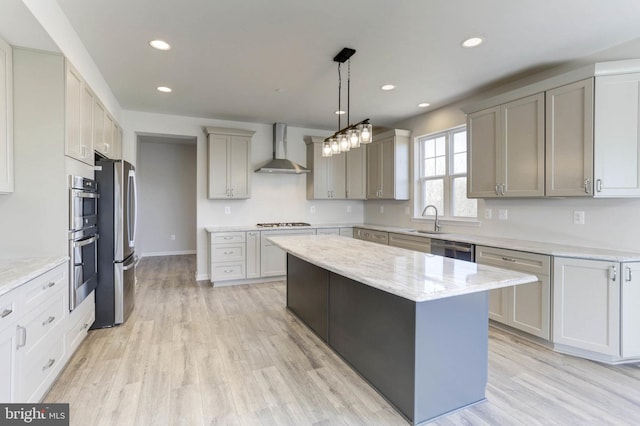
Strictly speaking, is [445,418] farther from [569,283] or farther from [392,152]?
[392,152]

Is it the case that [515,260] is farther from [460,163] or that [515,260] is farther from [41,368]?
[41,368]

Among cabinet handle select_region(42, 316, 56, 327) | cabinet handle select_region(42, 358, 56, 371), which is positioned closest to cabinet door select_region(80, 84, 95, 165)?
cabinet handle select_region(42, 316, 56, 327)

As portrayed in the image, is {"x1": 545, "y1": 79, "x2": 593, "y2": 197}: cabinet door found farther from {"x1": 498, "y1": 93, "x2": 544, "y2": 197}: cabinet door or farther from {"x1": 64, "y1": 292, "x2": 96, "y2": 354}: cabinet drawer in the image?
{"x1": 64, "y1": 292, "x2": 96, "y2": 354}: cabinet drawer

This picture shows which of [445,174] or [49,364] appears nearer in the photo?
[49,364]

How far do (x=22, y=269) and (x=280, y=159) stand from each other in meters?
3.84

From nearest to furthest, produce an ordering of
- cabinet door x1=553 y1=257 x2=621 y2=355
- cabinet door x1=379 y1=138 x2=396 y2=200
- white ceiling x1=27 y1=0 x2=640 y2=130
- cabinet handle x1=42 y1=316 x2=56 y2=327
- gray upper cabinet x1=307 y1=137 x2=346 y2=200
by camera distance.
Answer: cabinet handle x1=42 y1=316 x2=56 y2=327 < white ceiling x1=27 y1=0 x2=640 y2=130 < cabinet door x1=553 y1=257 x2=621 y2=355 < cabinet door x1=379 y1=138 x2=396 y2=200 < gray upper cabinet x1=307 y1=137 x2=346 y2=200

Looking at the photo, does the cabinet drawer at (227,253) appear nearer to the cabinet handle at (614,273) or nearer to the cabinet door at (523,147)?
the cabinet door at (523,147)

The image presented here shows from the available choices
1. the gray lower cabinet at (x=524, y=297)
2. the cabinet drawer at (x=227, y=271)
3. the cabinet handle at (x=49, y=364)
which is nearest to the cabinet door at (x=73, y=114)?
the cabinet handle at (x=49, y=364)

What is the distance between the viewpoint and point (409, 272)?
1932 millimetres

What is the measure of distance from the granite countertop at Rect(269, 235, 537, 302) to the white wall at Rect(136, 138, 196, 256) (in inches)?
228

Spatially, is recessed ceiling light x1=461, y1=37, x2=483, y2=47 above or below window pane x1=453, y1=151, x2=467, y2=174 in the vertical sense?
above

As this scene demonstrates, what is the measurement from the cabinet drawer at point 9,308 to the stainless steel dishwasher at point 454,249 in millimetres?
3570

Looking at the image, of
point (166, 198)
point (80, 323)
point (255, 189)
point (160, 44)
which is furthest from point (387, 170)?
point (166, 198)

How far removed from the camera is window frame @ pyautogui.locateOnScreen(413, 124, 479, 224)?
4.32m
